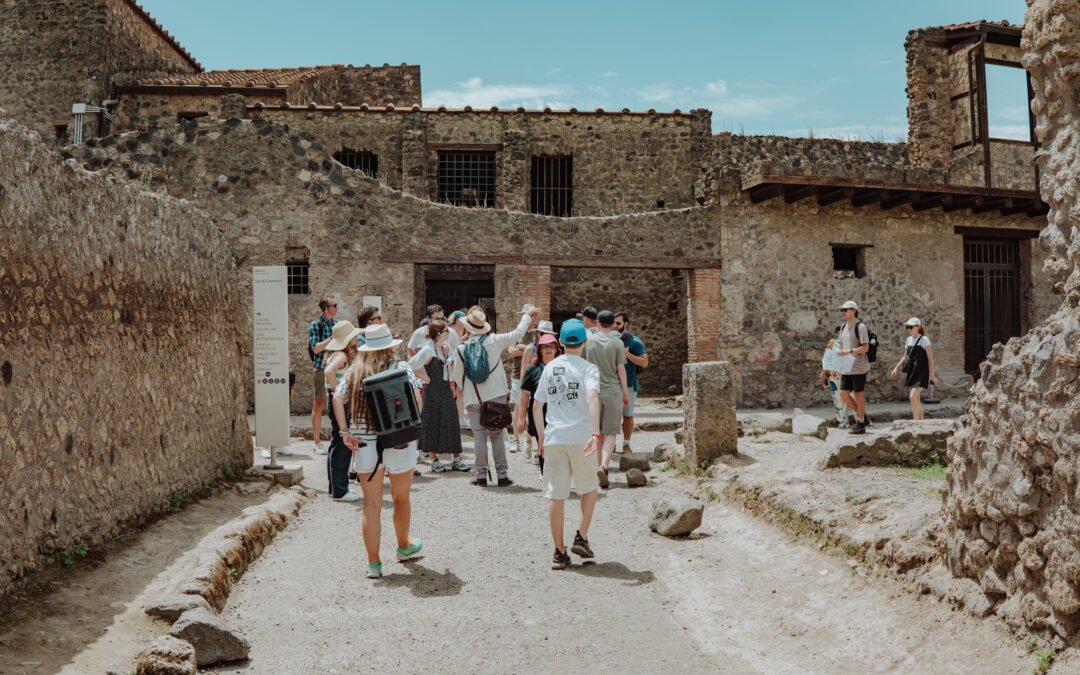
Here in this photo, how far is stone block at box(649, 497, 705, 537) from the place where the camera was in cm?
721

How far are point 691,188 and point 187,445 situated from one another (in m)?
15.4

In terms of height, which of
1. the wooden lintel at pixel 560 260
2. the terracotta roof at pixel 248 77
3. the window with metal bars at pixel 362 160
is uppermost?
the terracotta roof at pixel 248 77

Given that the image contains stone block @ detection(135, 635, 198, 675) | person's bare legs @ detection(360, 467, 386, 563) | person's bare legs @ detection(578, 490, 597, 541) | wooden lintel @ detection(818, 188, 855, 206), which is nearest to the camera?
stone block @ detection(135, 635, 198, 675)

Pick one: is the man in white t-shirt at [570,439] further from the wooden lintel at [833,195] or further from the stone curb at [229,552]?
the wooden lintel at [833,195]

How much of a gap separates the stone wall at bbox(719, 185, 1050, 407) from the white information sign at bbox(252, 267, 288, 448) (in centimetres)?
902

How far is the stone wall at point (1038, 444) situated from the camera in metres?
3.94

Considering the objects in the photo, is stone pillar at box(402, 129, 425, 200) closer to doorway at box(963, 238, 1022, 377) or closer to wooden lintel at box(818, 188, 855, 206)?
wooden lintel at box(818, 188, 855, 206)

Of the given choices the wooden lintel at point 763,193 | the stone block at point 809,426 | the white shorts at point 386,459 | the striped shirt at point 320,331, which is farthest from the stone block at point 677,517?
the wooden lintel at point 763,193

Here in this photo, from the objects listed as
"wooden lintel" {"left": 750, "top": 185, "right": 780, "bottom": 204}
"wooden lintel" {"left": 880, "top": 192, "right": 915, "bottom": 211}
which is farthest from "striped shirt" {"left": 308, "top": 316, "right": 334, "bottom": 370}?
"wooden lintel" {"left": 880, "top": 192, "right": 915, "bottom": 211}

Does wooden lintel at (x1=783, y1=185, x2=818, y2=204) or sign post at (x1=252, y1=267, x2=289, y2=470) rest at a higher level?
wooden lintel at (x1=783, y1=185, x2=818, y2=204)

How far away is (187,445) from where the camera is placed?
7469mm

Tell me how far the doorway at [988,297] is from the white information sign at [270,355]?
14.2 metres

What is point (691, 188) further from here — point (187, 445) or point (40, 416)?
point (40, 416)

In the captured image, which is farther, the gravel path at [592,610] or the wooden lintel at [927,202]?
the wooden lintel at [927,202]
